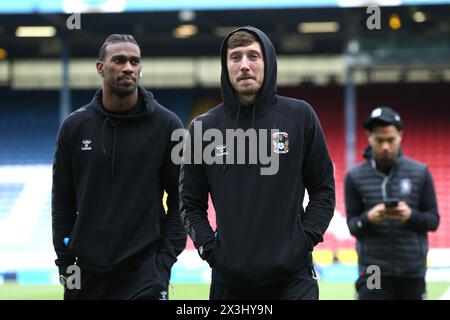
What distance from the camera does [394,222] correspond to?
21.4ft

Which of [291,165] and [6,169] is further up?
[6,169]

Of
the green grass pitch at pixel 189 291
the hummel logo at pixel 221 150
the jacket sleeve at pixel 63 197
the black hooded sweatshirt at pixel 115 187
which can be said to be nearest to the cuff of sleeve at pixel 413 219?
the black hooded sweatshirt at pixel 115 187

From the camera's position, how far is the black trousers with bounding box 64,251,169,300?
16.4 feet

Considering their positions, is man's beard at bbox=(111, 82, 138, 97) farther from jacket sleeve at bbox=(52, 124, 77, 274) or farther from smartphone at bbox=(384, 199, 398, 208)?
smartphone at bbox=(384, 199, 398, 208)

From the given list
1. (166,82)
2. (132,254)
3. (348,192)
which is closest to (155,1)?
(166,82)

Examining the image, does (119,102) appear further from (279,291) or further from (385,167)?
(385,167)

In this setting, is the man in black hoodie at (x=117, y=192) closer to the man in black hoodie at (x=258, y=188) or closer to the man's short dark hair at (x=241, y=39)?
the man in black hoodie at (x=258, y=188)

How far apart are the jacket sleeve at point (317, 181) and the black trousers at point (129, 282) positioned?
3.20 ft

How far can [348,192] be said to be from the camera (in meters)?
6.82

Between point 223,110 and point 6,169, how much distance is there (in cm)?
1615

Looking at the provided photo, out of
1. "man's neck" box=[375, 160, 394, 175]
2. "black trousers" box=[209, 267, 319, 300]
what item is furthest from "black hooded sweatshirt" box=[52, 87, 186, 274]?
"man's neck" box=[375, 160, 394, 175]

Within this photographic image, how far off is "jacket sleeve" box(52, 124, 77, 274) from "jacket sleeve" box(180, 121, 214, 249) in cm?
76
